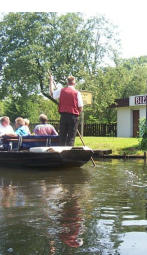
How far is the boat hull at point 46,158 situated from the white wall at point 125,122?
1840cm

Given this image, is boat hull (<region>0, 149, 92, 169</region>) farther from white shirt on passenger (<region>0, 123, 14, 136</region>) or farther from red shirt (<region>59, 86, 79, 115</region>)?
red shirt (<region>59, 86, 79, 115</region>)

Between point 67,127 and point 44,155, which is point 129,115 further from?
point 44,155

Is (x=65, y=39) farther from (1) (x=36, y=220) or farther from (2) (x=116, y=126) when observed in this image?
(1) (x=36, y=220)

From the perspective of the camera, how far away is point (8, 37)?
111 feet

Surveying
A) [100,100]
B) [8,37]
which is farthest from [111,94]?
[8,37]

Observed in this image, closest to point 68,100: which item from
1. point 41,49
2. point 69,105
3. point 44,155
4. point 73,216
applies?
point 69,105

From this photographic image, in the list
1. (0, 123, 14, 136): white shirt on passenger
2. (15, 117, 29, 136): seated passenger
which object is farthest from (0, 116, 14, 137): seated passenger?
(15, 117, 29, 136): seated passenger

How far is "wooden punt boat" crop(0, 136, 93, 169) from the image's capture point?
9438 millimetres

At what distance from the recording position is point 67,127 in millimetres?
9711

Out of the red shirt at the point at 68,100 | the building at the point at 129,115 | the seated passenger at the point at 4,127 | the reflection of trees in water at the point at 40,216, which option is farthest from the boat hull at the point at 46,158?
the building at the point at 129,115

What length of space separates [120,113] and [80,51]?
672 centimetres

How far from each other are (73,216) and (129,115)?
23969 mm

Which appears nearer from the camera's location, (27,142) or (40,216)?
(40,216)

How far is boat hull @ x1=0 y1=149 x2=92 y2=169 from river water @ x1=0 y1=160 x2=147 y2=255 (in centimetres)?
153
